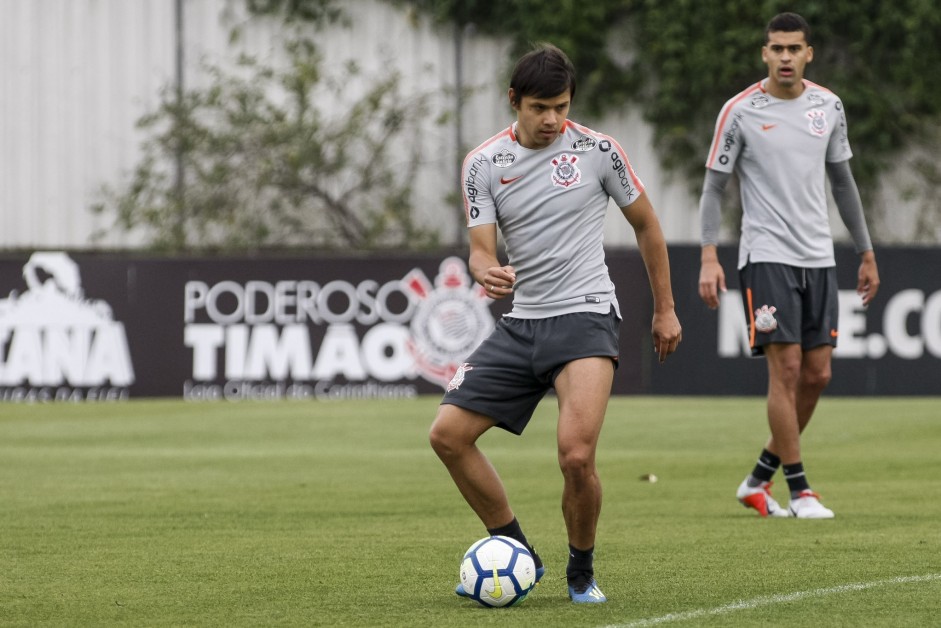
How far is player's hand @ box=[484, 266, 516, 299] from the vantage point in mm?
5285

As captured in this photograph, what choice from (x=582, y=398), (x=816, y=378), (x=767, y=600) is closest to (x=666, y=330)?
(x=582, y=398)

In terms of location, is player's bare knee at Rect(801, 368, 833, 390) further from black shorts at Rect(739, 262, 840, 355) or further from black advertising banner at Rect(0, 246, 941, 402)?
black advertising banner at Rect(0, 246, 941, 402)

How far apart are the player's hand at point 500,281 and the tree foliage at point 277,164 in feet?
64.5

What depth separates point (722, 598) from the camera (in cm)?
555

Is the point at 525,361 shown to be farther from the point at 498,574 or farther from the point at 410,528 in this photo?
the point at 410,528

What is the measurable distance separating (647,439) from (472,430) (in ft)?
25.6

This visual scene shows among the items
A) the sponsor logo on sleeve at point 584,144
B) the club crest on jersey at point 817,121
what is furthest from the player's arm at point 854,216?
the sponsor logo on sleeve at point 584,144

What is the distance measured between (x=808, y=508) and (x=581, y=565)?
2738 millimetres

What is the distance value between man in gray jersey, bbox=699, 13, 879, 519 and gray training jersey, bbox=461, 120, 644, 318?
7.96 ft

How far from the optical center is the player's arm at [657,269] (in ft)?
18.9

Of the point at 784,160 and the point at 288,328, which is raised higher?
the point at 784,160

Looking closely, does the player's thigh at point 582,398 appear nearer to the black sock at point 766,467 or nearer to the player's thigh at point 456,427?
the player's thigh at point 456,427

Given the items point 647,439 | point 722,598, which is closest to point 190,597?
point 722,598

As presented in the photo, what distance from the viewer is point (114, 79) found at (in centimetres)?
2555
